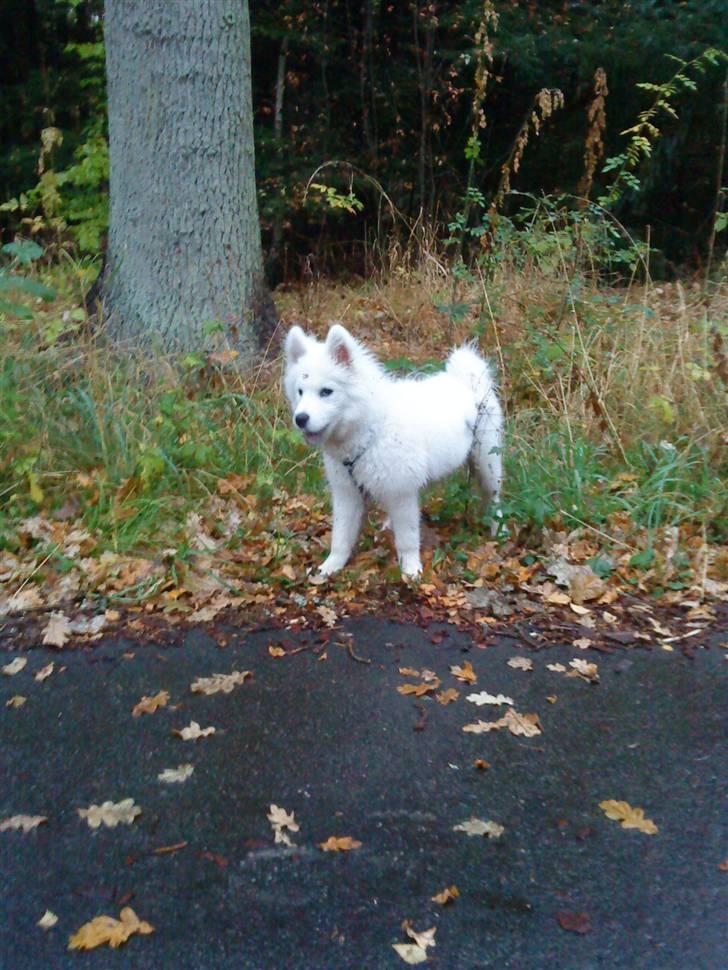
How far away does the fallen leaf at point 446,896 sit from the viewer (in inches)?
95.4

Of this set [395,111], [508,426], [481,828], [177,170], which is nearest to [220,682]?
[481,828]

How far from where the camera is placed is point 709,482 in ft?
17.0

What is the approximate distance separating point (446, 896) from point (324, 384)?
2358 mm

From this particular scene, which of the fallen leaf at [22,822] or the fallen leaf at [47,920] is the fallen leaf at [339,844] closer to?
the fallen leaf at [47,920]

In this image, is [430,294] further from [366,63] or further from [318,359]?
[366,63]

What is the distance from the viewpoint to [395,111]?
11555 mm

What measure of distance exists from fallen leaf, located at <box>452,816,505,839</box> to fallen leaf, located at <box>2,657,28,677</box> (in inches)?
81.3

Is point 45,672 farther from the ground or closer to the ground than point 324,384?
closer to the ground

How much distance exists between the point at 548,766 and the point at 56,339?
452cm

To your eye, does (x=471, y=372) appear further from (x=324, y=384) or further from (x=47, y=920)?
(x=47, y=920)

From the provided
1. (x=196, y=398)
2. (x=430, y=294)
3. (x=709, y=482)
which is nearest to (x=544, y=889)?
(x=709, y=482)

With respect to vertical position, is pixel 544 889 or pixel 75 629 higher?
pixel 544 889

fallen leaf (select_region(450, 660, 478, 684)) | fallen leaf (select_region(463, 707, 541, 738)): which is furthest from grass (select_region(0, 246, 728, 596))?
fallen leaf (select_region(463, 707, 541, 738))

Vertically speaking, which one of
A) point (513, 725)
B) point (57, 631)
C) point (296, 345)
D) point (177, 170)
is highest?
point (177, 170)
